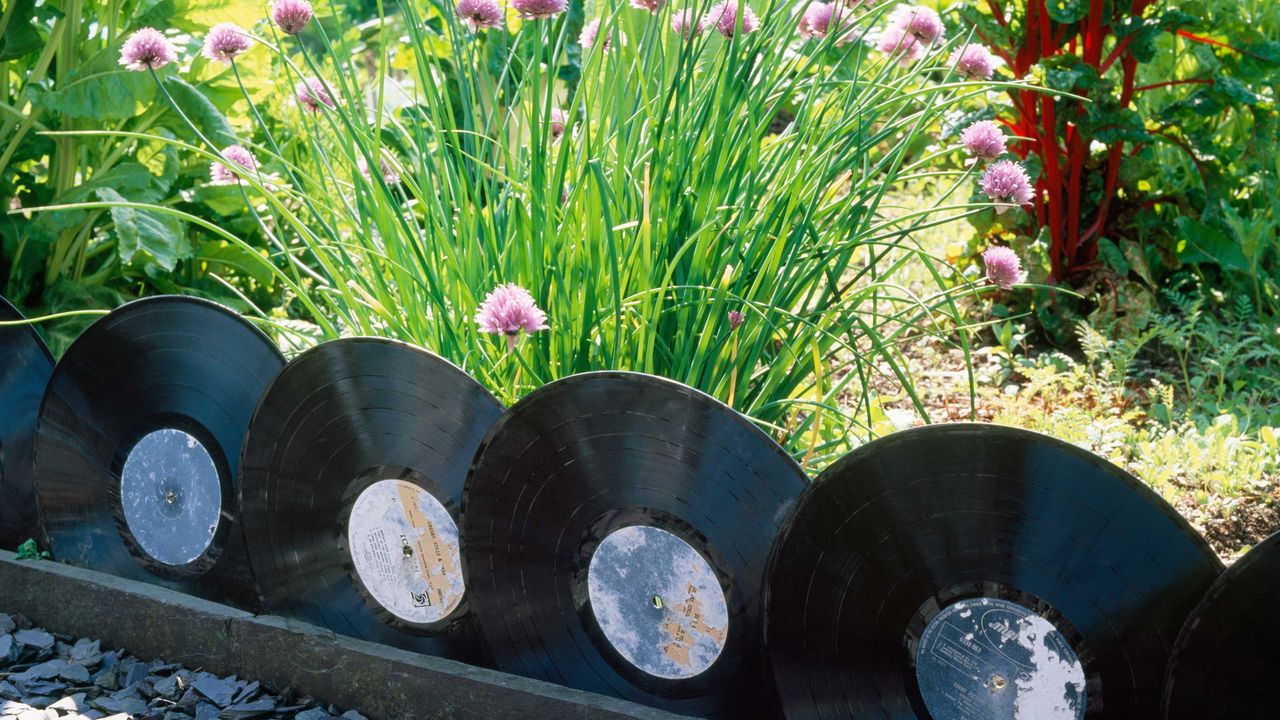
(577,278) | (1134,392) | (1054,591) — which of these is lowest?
(1134,392)

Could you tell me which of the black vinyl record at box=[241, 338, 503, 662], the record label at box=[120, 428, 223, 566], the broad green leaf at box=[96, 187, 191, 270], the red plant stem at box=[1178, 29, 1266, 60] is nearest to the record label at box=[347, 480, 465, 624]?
the black vinyl record at box=[241, 338, 503, 662]

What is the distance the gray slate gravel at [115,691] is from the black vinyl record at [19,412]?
11.4 inches

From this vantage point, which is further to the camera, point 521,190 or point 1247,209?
point 1247,209

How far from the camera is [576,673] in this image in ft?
5.24

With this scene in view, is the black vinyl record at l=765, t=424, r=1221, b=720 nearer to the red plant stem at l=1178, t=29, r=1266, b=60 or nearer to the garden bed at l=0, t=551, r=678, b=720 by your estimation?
the garden bed at l=0, t=551, r=678, b=720

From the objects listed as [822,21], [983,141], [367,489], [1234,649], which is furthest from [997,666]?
[822,21]

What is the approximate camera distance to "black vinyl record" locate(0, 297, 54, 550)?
81.8 inches

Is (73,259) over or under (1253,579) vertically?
under

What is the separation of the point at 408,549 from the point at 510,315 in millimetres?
428

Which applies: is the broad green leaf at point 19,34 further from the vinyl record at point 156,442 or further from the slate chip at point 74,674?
the slate chip at point 74,674

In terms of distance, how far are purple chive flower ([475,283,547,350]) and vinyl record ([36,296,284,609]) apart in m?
0.46

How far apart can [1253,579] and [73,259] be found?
9.44 ft

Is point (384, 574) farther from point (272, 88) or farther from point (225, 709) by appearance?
point (272, 88)

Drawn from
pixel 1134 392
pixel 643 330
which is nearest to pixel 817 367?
pixel 643 330
